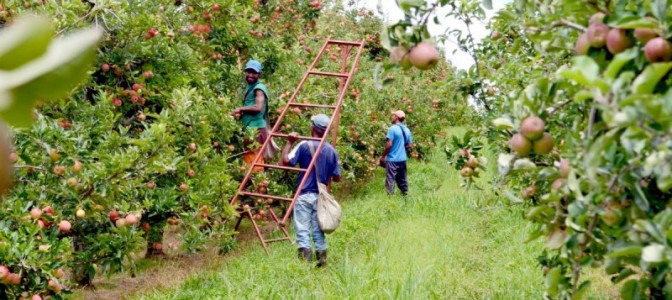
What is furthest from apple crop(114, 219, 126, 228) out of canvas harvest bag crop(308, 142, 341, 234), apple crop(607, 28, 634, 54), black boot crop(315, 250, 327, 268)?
apple crop(607, 28, 634, 54)

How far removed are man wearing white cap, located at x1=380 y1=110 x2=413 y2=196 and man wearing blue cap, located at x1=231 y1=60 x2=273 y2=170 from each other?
2937mm

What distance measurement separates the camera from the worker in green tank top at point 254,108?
23.0 ft

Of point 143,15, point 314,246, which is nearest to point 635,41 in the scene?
point 143,15

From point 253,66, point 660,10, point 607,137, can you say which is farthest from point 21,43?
point 253,66

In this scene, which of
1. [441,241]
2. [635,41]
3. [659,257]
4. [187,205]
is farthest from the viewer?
[441,241]

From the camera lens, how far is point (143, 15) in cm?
536

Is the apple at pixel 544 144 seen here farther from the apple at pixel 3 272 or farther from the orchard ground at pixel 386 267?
the apple at pixel 3 272

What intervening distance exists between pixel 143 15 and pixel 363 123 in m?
6.09

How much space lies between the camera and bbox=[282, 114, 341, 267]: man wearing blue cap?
238 inches

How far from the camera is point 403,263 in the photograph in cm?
555

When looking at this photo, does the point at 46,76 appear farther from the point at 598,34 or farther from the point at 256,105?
the point at 256,105

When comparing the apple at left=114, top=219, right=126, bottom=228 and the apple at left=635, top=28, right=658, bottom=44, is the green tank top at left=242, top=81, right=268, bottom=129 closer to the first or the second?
the apple at left=114, top=219, right=126, bottom=228

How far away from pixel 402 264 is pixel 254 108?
2368mm

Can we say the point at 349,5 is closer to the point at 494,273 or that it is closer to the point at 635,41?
the point at 494,273
